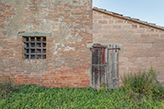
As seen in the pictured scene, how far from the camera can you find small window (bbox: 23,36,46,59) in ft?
13.5

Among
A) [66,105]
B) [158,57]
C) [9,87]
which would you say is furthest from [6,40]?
[158,57]

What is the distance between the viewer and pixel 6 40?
4000mm

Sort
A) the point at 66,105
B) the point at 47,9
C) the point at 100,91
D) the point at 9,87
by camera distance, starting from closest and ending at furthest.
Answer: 1. the point at 66,105
2. the point at 9,87
3. the point at 100,91
4. the point at 47,9

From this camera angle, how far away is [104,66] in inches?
157

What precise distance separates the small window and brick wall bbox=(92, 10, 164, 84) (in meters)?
2.36

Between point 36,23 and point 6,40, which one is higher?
point 36,23

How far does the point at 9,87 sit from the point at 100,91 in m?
3.56

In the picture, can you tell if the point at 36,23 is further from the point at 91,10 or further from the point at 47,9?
the point at 91,10

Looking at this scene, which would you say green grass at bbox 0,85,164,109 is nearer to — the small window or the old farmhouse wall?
the old farmhouse wall

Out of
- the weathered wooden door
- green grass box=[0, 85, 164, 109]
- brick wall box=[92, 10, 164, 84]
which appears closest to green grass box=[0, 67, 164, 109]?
green grass box=[0, 85, 164, 109]

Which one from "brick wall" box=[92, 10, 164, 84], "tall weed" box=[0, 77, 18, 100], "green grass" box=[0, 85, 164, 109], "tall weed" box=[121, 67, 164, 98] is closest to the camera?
"green grass" box=[0, 85, 164, 109]

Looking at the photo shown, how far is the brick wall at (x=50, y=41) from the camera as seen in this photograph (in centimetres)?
400

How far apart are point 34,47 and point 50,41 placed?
791 mm

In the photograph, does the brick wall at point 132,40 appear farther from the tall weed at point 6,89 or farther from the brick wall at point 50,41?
the tall weed at point 6,89
